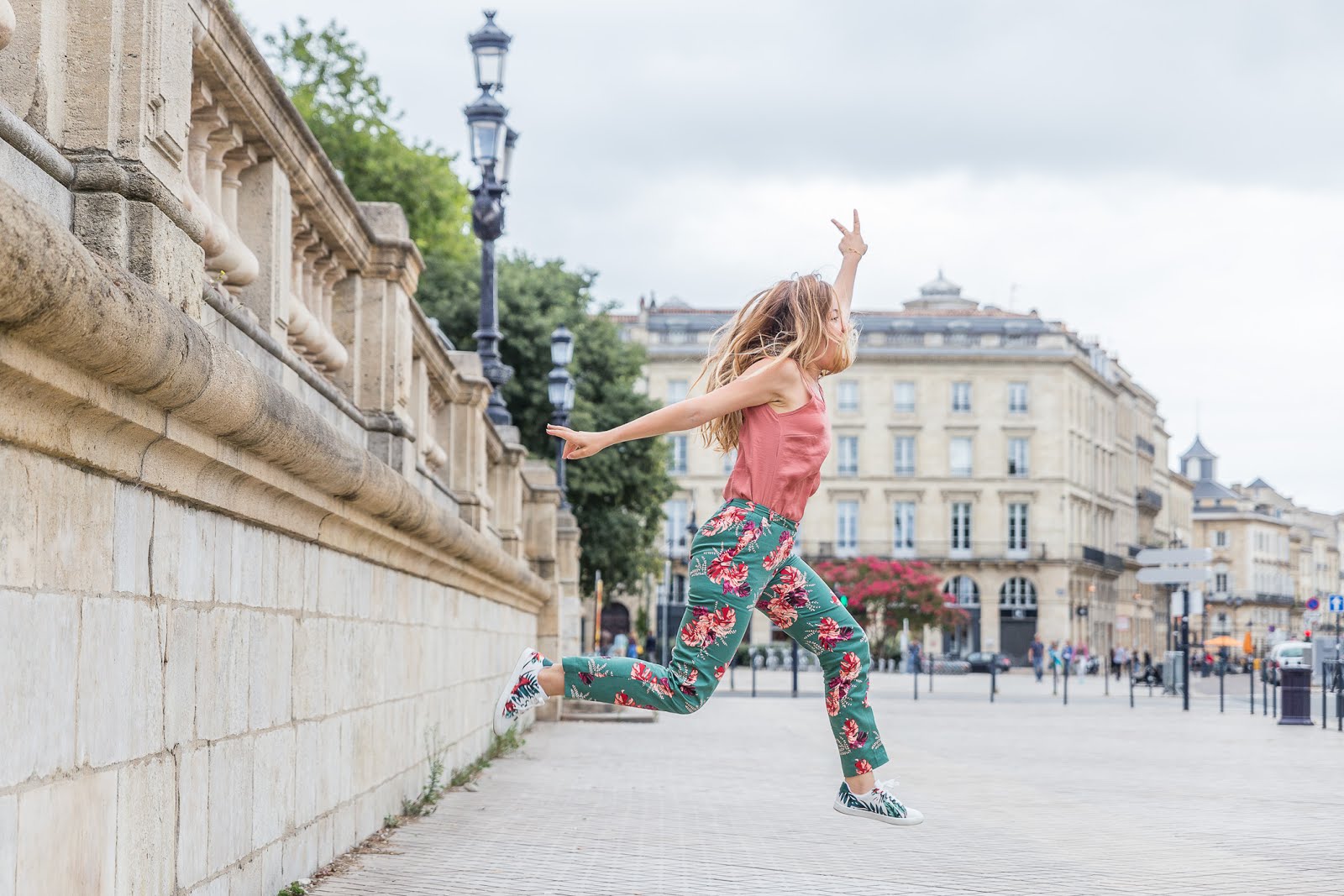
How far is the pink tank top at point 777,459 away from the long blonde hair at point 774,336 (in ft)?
0.55

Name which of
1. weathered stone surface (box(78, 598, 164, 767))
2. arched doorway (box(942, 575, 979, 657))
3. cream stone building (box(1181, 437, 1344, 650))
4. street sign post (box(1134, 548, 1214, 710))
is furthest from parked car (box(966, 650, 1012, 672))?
cream stone building (box(1181, 437, 1344, 650))

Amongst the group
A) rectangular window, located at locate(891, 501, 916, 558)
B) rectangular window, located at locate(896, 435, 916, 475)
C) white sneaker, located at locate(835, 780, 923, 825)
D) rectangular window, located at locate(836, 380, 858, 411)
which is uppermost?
rectangular window, located at locate(836, 380, 858, 411)

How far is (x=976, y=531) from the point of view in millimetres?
95562

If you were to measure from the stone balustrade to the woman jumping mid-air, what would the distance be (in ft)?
3.16

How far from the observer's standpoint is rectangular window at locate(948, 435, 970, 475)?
9631 cm

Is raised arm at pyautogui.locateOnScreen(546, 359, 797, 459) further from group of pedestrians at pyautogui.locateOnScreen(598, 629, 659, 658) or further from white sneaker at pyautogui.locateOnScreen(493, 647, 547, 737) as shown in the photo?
group of pedestrians at pyautogui.locateOnScreen(598, 629, 659, 658)

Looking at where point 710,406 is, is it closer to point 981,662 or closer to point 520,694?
point 520,694

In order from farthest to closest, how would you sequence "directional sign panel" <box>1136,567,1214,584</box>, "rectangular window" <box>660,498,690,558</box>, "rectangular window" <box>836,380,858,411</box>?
"rectangular window" <box>836,380,858,411</box>
"rectangular window" <box>660,498,690,558</box>
"directional sign panel" <box>1136,567,1214,584</box>

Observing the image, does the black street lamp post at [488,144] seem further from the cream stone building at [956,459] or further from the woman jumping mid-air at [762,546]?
the cream stone building at [956,459]

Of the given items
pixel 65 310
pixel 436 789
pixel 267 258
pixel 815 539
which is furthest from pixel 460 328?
pixel 815 539

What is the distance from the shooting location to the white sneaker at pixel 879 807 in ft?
19.5

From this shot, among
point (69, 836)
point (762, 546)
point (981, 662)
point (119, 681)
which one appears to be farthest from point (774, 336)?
point (981, 662)

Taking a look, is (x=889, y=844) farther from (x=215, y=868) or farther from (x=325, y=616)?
(x=215, y=868)

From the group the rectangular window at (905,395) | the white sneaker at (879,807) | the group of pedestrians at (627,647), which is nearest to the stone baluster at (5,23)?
the white sneaker at (879,807)
